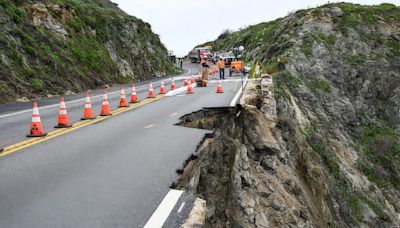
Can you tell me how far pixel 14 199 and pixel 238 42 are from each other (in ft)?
Answer: 272

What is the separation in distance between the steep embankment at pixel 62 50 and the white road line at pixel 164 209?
14235 mm

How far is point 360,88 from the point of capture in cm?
3600

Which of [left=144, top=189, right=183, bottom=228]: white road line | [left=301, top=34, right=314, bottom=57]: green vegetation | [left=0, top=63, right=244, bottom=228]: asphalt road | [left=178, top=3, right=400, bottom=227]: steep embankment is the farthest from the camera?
[left=301, top=34, right=314, bottom=57]: green vegetation

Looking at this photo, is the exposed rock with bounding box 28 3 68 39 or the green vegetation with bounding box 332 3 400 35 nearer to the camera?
the exposed rock with bounding box 28 3 68 39

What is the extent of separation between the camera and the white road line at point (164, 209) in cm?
451

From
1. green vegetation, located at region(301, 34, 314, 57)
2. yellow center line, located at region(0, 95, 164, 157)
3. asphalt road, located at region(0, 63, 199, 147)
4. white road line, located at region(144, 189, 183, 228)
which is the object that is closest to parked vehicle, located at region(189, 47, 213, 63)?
green vegetation, located at region(301, 34, 314, 57)

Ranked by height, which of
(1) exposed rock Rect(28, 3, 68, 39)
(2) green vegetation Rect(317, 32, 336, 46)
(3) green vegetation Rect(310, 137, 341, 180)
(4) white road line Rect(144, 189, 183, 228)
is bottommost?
(3) green vegetation Rect(310, 137, 341, 180)

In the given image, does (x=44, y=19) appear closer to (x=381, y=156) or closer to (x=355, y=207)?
(x=355, y=207)

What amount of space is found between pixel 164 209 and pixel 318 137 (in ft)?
65.7

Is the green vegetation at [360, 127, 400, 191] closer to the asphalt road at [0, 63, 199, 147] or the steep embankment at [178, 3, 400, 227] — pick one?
the steep embankment at [178, 3, 400, 227]

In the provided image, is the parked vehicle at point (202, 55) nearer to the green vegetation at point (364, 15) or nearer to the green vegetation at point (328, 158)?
the green vegetation at point (364, 15)

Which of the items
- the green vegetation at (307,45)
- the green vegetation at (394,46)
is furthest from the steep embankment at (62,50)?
the green vegetation at (394,46)

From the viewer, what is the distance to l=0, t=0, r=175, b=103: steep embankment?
20.7 meters

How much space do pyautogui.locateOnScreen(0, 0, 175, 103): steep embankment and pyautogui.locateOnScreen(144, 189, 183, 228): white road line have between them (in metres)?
14.2
